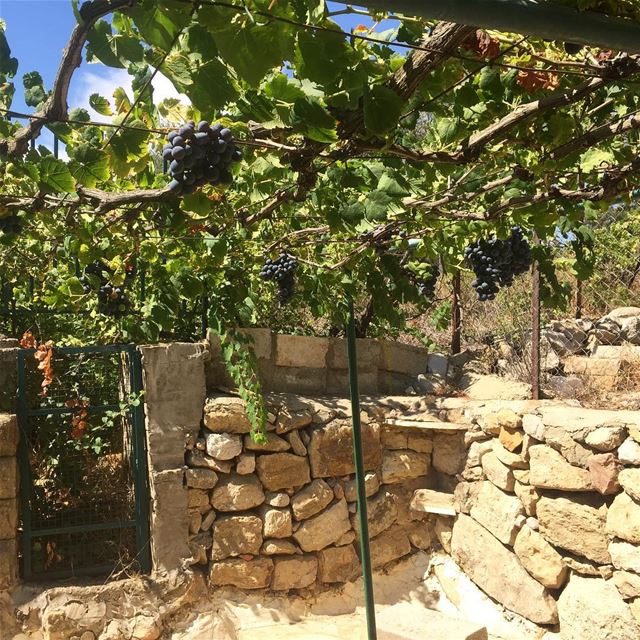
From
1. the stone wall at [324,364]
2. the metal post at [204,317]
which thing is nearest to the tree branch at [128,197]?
the stone wall at [324,364]

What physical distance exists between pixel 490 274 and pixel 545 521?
57.6 inches

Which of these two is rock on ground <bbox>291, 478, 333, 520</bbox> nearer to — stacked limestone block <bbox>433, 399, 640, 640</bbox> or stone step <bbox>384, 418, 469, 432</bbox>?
stone step <bbox>384, 418, 469, 432</bbox>

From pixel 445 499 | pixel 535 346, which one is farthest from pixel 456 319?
pixel 445 499

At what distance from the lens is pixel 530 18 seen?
939 mm

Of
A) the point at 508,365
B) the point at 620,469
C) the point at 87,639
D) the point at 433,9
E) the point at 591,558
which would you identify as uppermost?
the point at 433,9

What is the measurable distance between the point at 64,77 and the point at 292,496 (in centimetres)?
332

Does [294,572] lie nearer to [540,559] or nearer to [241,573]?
[241,573]

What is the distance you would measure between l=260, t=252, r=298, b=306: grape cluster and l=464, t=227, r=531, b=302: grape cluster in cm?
102

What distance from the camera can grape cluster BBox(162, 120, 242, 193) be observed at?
158cm

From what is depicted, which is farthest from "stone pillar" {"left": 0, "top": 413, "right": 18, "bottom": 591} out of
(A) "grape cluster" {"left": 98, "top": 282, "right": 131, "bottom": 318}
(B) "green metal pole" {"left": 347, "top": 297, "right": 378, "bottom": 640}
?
(B) "green metal pole" {"left": 347, "top": 297, "right": 378, "bottom": 640}

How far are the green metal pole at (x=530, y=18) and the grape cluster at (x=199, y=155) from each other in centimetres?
78

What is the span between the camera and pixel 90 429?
13.9 feet

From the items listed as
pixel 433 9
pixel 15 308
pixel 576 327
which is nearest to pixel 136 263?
pixel 15 308

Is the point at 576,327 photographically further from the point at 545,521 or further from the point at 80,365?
the point at 80,365
